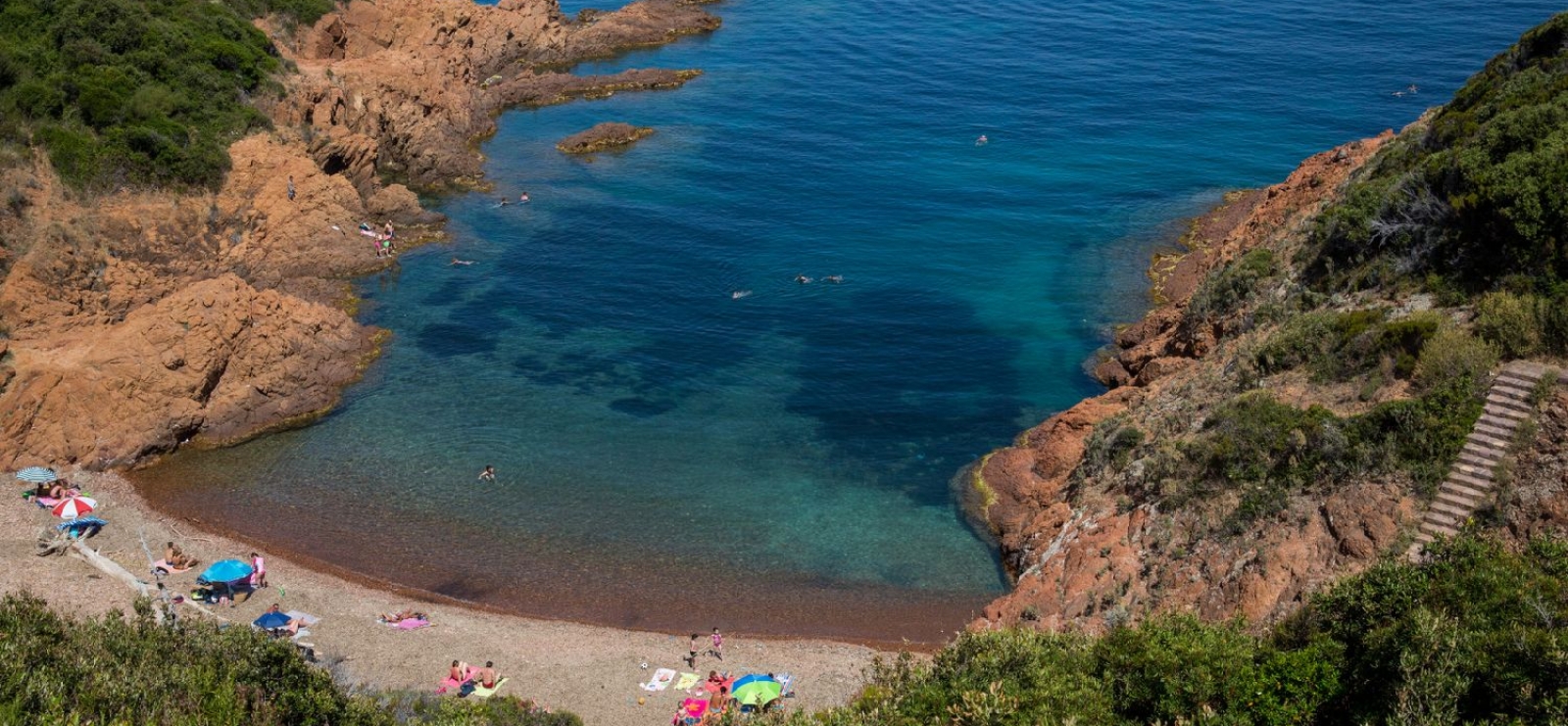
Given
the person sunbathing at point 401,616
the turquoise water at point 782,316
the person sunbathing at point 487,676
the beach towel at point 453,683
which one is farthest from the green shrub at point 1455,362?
the person sunbathing at point 401,616

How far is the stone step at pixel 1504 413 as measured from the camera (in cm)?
2586

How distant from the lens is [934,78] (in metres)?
93.0

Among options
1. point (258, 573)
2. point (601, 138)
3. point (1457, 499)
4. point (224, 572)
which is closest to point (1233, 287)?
point (1457, 499)

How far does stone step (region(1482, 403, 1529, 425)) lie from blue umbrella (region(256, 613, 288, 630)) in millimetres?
33489

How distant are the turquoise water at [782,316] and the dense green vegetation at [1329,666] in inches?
585

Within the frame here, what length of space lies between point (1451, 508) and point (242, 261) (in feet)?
171

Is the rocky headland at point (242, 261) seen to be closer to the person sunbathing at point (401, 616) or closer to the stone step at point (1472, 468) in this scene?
the person sunbathing at point (401, 616)

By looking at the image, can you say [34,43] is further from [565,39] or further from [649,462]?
[565,39]

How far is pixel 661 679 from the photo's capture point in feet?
108

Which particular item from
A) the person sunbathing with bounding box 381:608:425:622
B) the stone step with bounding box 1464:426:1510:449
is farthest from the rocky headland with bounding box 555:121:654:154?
the stone step with bounding box 1464:426:1510:449

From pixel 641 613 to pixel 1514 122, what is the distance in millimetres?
30994

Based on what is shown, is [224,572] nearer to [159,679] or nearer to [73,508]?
[73,508]

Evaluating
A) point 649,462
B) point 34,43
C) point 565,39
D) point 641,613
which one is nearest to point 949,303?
point 649,462

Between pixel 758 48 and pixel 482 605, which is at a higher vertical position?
pixel 758 48
